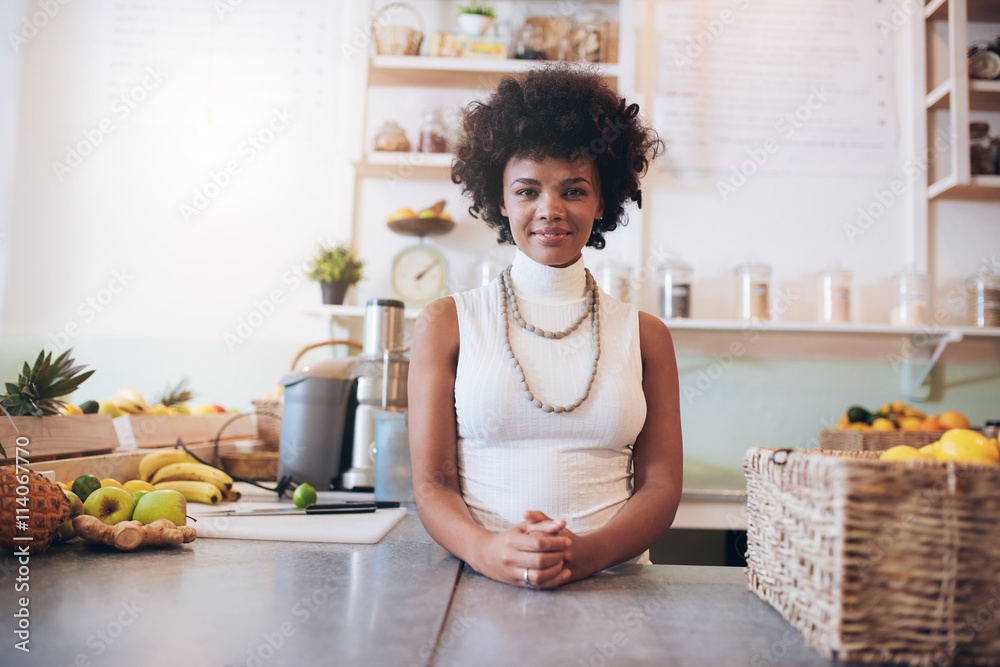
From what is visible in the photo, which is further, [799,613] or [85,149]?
[85,149]

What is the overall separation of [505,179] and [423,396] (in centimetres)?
34

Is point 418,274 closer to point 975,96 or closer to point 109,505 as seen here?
point 109,505

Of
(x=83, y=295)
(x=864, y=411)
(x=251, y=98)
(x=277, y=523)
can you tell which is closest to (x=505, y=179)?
(x=277, y=523)

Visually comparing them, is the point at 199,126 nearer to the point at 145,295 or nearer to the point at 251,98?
the point at 251,98

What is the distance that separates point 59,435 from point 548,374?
81cm

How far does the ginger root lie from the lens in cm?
81

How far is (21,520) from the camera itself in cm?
77

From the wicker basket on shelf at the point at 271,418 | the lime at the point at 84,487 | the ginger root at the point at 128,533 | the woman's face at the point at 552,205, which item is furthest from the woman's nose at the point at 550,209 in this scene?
the wicker basket on shelf at the point at 271,418

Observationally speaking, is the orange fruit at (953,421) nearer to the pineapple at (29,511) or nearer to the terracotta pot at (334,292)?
the terracotta pot at (334,292)

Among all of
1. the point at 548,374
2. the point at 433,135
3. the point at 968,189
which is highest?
the point at 433,135

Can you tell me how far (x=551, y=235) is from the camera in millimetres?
921

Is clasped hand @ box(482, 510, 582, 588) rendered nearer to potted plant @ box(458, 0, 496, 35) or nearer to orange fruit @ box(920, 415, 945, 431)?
orange fruit @ box(920, 415, 945, 431)

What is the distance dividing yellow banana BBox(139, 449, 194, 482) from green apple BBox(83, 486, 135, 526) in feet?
1.46

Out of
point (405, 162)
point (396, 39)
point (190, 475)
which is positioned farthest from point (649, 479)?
point (396, 39)
